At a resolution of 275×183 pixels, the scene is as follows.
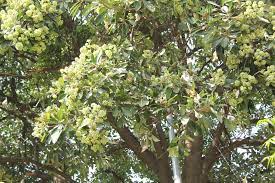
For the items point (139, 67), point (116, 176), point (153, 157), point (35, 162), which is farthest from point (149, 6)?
point (116, 176)

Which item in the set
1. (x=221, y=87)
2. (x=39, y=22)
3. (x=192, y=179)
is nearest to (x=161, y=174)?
(x=192, y=179)

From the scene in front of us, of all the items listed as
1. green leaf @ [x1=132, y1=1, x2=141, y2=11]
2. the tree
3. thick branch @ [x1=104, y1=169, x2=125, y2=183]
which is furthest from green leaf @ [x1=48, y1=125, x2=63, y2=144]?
thick branch @ [x1=104, y1=169, x2=125, y2=183]

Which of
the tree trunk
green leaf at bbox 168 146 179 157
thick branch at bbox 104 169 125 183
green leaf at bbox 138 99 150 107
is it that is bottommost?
green leaf at bbox 168 146 179 157

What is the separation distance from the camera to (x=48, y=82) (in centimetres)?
436

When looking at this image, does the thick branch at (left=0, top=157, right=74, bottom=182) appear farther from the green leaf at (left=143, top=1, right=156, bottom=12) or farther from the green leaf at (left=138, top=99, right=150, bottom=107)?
the green leaf at (left=143, top=1, right=156, bottom=12)

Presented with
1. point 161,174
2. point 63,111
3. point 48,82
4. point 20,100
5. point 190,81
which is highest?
point 20,100

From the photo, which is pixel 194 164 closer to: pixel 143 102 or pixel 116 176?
pixel 116 176

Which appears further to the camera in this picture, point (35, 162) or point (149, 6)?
point (35, 162)

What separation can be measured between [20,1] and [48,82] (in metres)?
1.14

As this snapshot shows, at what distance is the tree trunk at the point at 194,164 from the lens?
4.51m

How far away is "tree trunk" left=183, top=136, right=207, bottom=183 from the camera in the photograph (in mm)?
4508

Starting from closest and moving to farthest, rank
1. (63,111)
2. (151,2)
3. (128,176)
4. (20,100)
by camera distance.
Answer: (63,111), (151,2), (20,100), (128,176)

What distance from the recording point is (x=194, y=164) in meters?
4.52

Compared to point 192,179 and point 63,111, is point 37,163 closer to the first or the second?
point 192,179
